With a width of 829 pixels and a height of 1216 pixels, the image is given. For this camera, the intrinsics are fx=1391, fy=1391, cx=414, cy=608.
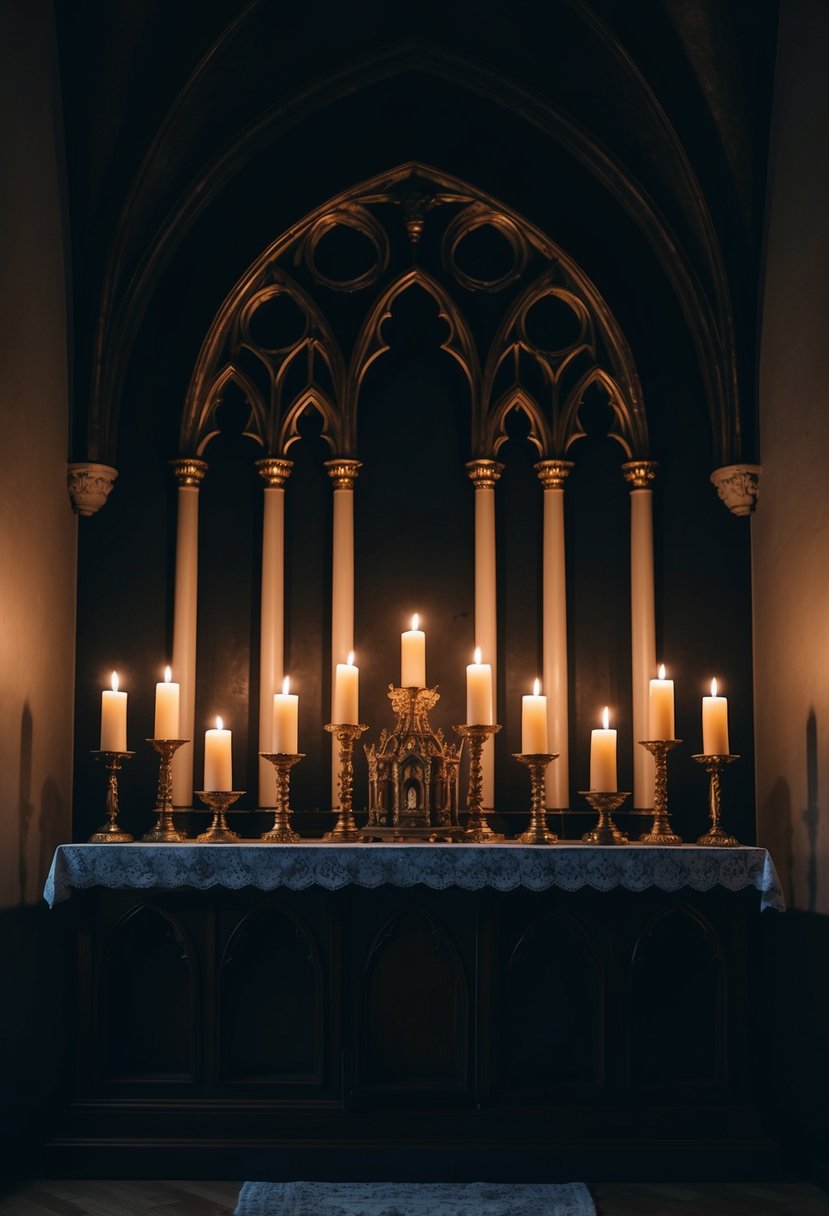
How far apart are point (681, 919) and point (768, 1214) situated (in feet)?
4.23

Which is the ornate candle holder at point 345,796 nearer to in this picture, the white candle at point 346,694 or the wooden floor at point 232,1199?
the white candle at point 346,694

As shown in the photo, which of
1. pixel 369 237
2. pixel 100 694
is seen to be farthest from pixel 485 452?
Answer: pixel 100 694

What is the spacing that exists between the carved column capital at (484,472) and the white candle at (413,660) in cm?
92

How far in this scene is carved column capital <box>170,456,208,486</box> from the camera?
255 inches

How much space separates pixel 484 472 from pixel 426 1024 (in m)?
2.54

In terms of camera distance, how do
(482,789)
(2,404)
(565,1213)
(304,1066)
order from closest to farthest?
(565,1213)
(2,404)
(304,1066)
(482,789)

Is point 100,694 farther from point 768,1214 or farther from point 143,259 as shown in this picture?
point 768,1214

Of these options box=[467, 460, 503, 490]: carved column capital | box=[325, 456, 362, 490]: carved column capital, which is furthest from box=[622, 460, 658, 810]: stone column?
box=[325, 456, 362, 490]: carved column capital

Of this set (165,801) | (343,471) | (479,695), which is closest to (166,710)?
(165,801)

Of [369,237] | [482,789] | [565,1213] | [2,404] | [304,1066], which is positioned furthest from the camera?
[369,237]

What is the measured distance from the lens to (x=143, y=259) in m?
6.39

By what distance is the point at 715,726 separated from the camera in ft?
18.4

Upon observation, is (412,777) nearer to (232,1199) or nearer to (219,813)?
(219,813)

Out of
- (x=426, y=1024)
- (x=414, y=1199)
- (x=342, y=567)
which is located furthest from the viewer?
(x=342, y=567)
